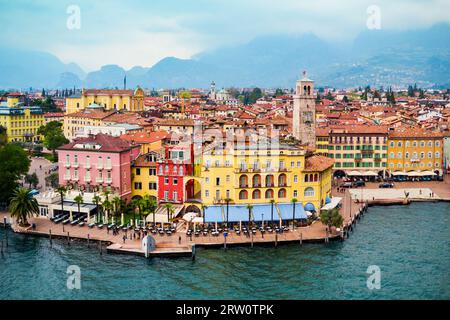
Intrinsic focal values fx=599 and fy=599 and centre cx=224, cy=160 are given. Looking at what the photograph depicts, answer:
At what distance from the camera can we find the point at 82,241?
4488 cm

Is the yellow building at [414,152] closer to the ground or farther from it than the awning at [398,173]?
farther from it

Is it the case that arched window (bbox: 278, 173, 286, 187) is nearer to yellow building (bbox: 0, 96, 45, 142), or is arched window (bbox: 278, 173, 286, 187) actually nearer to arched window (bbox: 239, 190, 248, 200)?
arched window (bbox: 239, 190, 248, 200)

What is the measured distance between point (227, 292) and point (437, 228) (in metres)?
22.6

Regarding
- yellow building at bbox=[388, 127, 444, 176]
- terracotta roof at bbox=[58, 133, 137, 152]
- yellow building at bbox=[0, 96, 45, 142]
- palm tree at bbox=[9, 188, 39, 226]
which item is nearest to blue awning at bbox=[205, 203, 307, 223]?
terracotta roof at bbox=[58, 133, 137, 152]

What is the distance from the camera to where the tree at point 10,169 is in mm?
53625

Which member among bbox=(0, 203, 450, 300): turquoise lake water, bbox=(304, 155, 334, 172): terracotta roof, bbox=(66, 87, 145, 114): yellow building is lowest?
bbox=(0, 203, 450, 300): turquoise lake water

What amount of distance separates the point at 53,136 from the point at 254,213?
170 ft

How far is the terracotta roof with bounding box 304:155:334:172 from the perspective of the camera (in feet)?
166

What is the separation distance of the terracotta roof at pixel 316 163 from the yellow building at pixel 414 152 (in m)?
20.2

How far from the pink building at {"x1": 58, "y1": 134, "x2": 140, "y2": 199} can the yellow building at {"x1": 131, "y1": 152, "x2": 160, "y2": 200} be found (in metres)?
0.65

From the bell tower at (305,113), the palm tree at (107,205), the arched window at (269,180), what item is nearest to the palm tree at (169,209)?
the palm tree at (107,205)

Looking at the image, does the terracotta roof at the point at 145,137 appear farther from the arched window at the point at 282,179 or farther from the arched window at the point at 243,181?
the arched window at the point at 282,179

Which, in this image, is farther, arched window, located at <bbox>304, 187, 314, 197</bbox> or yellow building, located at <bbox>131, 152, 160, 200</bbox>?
yellow building, located at <bbox>131, 152, 160, 200</bbox>

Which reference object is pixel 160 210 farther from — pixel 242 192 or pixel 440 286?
pixel 440 286
